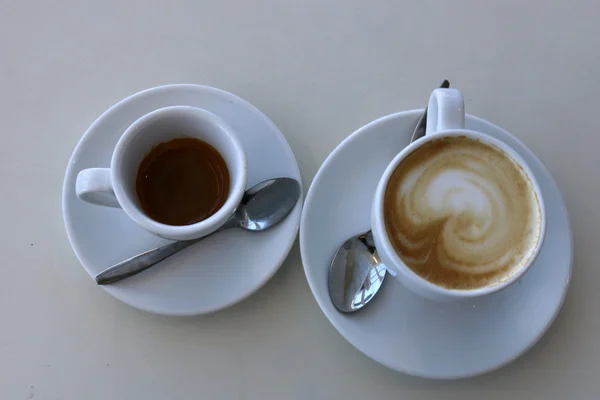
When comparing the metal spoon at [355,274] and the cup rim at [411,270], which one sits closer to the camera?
the cup rim at [411,270]

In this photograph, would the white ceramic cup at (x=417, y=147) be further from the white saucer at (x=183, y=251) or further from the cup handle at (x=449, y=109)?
the white saucer at (x=183, y=251)

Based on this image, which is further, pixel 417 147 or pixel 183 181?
pixel 183 181

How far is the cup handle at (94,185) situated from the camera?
714 mm

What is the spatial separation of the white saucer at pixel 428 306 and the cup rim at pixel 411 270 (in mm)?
107

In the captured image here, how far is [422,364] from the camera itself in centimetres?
79

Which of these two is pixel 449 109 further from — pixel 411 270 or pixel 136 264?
pixel 136 264

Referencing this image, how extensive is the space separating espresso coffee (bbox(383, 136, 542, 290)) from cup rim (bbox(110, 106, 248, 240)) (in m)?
0.21

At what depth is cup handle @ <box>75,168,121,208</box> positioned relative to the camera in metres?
0.71

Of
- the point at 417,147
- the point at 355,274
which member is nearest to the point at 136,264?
the point at 355,274

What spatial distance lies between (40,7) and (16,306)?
0.55 m

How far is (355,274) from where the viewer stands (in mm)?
815

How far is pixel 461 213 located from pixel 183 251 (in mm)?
428

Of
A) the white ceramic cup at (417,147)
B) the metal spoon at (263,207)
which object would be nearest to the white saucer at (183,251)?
the metal spoon at (263,207)

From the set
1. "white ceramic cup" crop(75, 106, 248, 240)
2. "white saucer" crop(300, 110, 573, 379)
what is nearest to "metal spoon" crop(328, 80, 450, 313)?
"white saucer" crop(300, 110, 573, 379)
